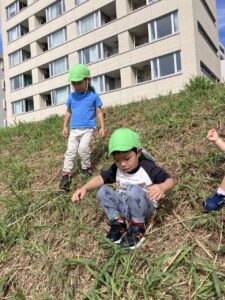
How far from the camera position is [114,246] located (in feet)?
7.36

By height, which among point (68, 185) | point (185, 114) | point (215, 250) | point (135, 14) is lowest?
point (215, 250)

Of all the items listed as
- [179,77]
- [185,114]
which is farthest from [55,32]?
[185,114]

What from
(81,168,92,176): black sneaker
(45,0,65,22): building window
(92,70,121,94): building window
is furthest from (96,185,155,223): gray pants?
Answer: (45,0,65,22): building window

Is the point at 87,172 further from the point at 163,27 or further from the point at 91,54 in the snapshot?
the point at 91,54

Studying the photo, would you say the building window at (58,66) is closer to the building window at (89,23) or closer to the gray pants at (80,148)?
the building window at (89,23)

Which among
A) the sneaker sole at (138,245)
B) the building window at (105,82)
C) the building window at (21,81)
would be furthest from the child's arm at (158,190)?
the building window at (21,81)

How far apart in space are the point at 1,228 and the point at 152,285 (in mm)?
1455

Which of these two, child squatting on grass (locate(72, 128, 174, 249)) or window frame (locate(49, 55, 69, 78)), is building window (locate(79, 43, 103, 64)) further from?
child squatting on grass (locate(72, 128, 174, 249))

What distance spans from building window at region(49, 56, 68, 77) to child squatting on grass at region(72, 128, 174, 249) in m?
23.0

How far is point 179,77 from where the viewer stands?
17375 millimetres

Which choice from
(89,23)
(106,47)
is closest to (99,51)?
(106,47)

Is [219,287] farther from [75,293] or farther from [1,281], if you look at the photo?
[1,281]

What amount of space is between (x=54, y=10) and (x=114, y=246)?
2646 cm

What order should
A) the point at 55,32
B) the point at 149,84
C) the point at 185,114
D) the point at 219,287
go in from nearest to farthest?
the point at 219,287 → the point at 185,114 → the point at 149,84 → the point at 55,32
